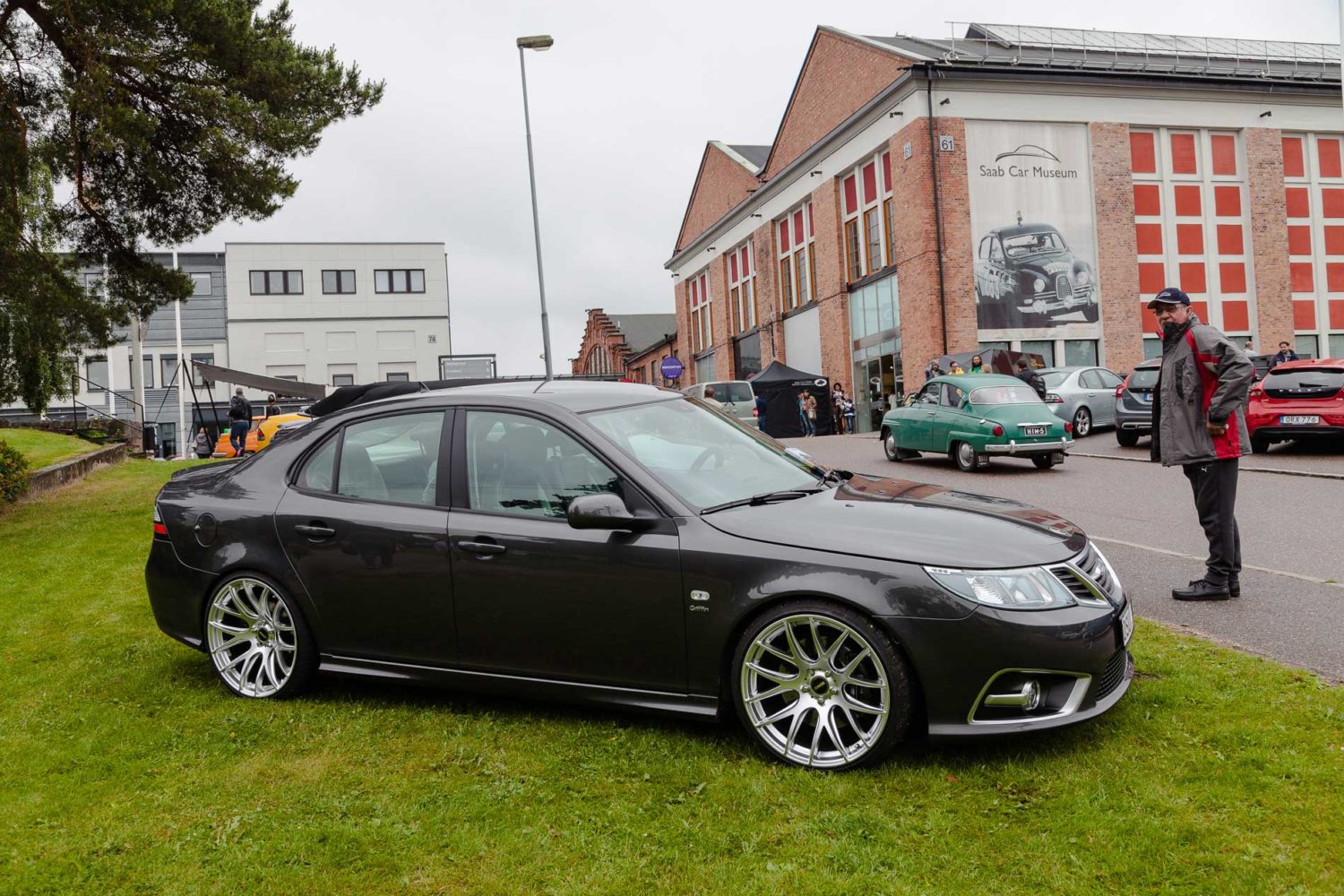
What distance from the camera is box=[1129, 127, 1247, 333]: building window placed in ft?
104

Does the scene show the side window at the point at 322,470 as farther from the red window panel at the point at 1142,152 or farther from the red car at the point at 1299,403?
the red window panel at the point at 1142,152

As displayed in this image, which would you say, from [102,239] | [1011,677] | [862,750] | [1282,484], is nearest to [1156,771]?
[1011,677]

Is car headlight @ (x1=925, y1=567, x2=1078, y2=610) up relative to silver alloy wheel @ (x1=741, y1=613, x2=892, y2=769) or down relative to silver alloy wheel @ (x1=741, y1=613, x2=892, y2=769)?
up

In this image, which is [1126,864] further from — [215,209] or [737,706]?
[215,209]

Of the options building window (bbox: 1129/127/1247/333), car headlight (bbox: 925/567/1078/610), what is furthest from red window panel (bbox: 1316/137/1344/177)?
car headlight (bbox: 925/567/1078/610)

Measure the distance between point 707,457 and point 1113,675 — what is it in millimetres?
1847

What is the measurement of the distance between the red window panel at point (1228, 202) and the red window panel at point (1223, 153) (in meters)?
0.54

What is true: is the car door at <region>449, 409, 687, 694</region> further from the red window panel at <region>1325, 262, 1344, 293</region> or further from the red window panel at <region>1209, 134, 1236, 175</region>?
the red window panel at <region>1325, 262, 1344, 293</region>

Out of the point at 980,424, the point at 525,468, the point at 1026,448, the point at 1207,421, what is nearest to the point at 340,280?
the point at 980,424

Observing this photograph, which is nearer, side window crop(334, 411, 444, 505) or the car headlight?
the car headlight

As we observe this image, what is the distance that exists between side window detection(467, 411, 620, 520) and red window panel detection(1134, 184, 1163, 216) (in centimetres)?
3155

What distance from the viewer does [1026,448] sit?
1539cm

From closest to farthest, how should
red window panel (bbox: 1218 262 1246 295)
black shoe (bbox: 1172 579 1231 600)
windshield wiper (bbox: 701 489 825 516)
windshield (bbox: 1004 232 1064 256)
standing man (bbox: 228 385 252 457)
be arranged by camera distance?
1. windshield wiper (bbox: 701 489 825 516)
2. black shoe (bbox: 1172 579 1231 600)
3. standing man (bbox: 228 385 252 457)
4. windshield (bbox: 1004 232 1064 256)
5. red window panel (bbox: 1218 262 1246 295)

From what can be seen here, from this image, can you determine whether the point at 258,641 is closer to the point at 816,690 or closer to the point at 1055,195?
the point at 816,690
